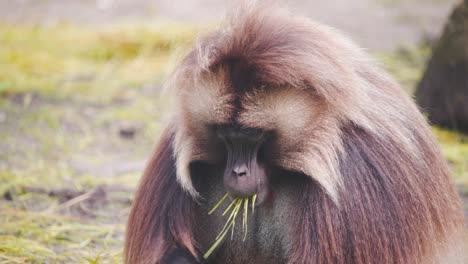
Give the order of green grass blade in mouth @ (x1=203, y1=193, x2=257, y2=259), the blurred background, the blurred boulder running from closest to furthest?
green grass blade in mouth @ (x1=203, y1=193, x2=257, y2=259)
the blurred background
the blurred boulder

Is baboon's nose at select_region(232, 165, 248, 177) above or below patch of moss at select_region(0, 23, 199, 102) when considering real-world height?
above

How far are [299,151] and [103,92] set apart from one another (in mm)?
5316

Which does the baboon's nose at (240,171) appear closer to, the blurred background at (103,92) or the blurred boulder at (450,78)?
the blurred background at (103,92)

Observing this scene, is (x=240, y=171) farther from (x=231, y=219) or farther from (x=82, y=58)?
(x=82, y=58)

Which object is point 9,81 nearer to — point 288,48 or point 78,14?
point 78,14

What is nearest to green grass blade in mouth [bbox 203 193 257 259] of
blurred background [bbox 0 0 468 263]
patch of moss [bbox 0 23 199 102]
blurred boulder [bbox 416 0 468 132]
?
blurred background [bbox 0 0 468 263]

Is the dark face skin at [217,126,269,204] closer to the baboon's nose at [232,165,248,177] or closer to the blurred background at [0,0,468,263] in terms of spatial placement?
the baboon's nose at [232,165,248,177]

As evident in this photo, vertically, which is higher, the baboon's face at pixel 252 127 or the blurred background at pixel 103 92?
the baboon's face at pixel 252 127

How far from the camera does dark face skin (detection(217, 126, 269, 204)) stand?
3.45 m

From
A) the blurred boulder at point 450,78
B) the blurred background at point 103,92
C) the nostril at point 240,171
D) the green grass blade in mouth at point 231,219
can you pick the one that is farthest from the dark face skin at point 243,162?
the blurred boulder at point 450,78

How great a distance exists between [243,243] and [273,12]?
45.6 inches

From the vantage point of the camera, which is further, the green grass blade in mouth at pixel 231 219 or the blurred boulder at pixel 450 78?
the blurred boulder at pixel 450 78

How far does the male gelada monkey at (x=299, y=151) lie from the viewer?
339 cm

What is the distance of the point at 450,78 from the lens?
7160 millimetres
